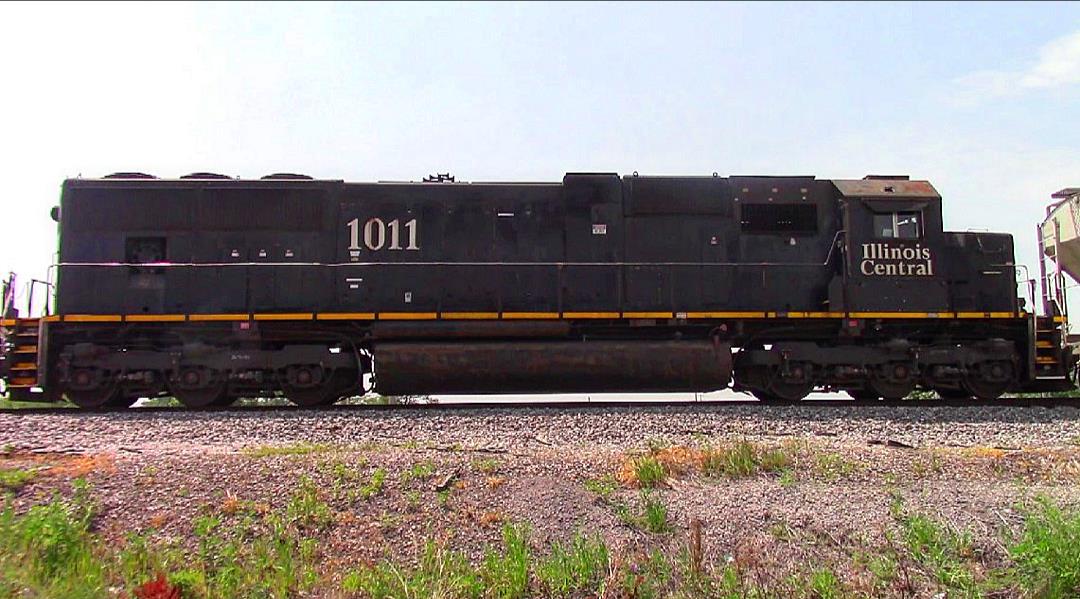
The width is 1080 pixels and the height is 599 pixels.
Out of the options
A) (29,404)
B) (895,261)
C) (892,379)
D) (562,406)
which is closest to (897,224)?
(895,261)

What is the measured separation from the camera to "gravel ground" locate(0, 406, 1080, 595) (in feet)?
17.2

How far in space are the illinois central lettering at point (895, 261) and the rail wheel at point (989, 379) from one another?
5.38 ft

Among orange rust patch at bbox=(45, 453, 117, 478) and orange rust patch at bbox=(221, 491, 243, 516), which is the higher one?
orange rust patch at bbox=(45, 453, 117, 478)

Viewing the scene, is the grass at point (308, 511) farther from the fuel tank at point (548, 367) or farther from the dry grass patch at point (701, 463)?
the fuel tank at point (548, 367)

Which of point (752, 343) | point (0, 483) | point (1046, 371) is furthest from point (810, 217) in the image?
point (0, 483)

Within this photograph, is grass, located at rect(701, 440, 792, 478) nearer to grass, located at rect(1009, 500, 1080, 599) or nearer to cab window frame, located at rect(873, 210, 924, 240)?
grass, located at rect(1009, 500, 1080, 599)

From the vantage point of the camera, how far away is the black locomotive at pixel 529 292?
1077cm

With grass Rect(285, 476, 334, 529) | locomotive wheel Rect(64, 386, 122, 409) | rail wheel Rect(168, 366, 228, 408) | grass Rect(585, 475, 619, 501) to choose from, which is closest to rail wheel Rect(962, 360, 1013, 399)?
grass Rect(585, 475, 619, 501)

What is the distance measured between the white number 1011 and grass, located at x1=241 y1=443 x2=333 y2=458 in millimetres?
4780

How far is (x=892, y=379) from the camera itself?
11.2 metres

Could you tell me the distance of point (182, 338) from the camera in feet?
35.4

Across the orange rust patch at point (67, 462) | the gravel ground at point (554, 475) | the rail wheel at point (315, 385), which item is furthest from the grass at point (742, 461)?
the rail wheel at point (315, 385)

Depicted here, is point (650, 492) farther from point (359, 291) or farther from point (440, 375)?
point (359, 291)

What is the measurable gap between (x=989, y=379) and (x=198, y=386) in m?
11.9
